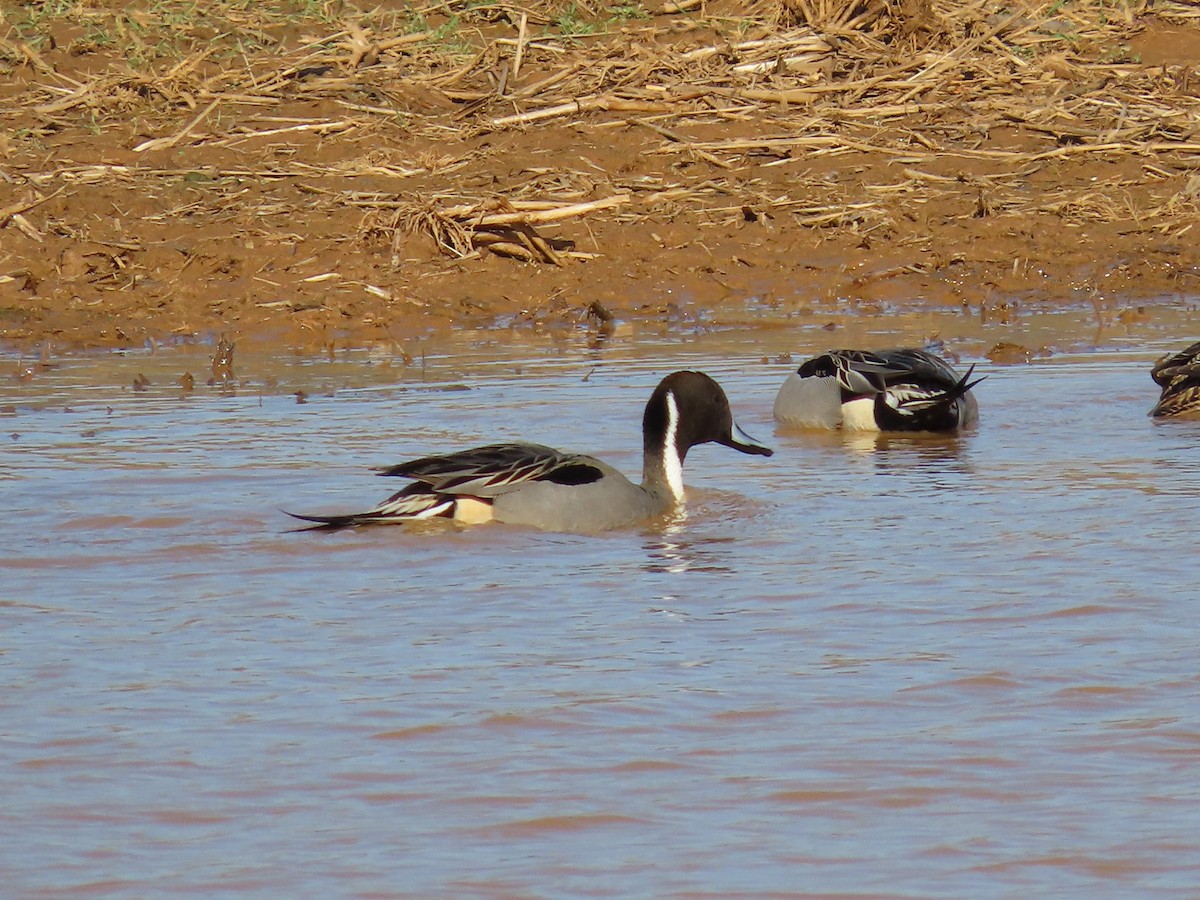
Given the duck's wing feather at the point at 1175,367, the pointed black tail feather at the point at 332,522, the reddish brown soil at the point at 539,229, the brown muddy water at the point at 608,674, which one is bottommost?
the brown muddy water at the point at 608,674

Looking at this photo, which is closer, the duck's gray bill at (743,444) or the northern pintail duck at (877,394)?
the duck's gray bill at (743,444)

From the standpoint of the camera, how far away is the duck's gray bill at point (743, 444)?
767 centimetres

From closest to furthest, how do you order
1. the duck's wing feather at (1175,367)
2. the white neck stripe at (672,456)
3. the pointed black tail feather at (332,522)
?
the pointed black tail feather at (332,522), the white neck stripe at (672,456), the duck's wing feather at (1175,367)

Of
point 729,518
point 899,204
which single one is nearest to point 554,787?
point 729,518

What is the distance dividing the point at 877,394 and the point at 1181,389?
4.06ft

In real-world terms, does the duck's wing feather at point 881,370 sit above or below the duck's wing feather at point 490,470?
above

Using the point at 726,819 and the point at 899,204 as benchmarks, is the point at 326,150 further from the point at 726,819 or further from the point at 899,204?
the point at 726,819

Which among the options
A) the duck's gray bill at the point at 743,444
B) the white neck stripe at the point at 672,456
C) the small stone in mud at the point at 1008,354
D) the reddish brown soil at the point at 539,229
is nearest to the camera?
the white neck stripe at the point at 672,456

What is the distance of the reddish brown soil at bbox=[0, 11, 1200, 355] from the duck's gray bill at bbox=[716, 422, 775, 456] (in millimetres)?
3667

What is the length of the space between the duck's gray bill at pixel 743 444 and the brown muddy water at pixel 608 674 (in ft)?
0.32

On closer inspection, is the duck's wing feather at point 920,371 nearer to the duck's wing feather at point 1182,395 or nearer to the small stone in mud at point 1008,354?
the duck's wing feather at point 1182,395

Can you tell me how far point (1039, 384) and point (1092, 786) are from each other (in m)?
5.41

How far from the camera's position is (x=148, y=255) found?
11883 millimetres

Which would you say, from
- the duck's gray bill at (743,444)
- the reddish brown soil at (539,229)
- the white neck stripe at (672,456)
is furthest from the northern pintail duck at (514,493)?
the reddish brown soil at (539,229)
